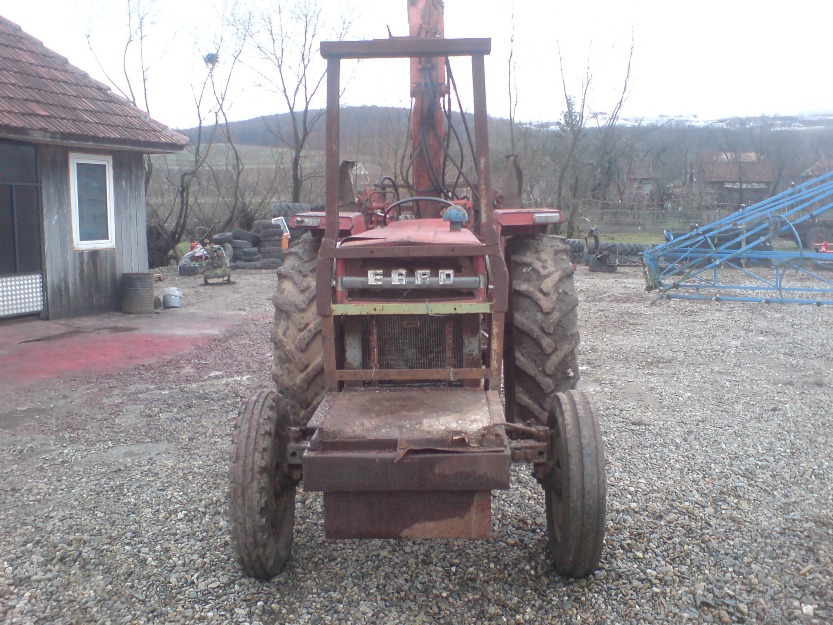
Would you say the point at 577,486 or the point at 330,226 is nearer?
the point at 577,486

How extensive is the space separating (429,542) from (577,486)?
1.00 meters

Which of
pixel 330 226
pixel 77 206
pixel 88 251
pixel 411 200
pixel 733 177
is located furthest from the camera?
pixel 733 177

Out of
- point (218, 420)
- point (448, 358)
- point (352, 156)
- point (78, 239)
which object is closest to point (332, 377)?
point (448, 358)

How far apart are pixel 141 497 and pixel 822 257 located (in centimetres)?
1108

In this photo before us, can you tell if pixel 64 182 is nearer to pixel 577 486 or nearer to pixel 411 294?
pixel 411 294

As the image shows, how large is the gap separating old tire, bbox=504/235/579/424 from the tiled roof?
782 centimetres

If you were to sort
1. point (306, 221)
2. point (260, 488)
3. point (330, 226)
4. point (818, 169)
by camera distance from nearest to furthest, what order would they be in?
point (260, 488) < point (330, 226) < point (306, 221) < point (818, 169)

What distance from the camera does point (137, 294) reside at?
1226cm

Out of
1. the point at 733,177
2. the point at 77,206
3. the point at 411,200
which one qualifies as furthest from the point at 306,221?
the point at 733,177

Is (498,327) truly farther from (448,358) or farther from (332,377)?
(332,377)

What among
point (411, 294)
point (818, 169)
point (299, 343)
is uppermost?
point (818, 169)

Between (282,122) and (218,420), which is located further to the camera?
(282,122)

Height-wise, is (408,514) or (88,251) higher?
(88,251)

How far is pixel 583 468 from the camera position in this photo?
3342 mm
